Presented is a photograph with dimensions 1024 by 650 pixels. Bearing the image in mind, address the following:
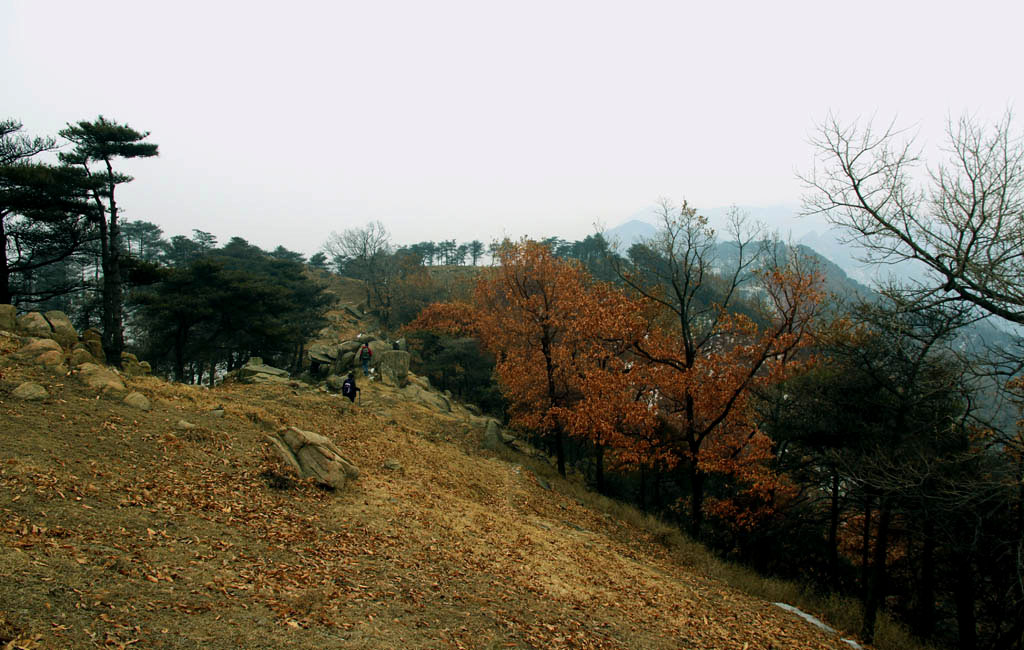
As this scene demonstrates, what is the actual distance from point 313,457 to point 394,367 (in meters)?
16.3

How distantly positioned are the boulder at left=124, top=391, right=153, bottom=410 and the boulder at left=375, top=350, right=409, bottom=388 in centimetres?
1472

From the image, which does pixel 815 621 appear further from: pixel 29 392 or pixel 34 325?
pixel 34 325

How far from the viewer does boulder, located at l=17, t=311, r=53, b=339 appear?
14531 millimetres

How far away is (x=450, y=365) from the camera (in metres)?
37.2

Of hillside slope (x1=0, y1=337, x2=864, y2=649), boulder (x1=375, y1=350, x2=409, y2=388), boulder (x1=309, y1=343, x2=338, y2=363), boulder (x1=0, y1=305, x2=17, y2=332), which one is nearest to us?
hillside slope (x1=0, y1=337, x2=864, y2=649)

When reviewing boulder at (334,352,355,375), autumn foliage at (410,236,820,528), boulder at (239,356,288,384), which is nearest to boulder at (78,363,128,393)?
boulder at (239,356,288,384)

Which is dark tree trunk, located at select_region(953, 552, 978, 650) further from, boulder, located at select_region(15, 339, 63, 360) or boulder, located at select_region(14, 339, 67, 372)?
boulder, located at select_region(15, 339, 63, 360)

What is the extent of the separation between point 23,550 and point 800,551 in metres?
22.5

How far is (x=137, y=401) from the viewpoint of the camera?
40.2 ft

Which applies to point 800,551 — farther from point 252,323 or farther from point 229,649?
point 252,323

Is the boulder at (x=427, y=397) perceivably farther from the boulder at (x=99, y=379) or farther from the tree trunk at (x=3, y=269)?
the tree trunk at (x=3, y=269)

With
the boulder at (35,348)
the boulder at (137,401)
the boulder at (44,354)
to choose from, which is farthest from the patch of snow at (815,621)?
the boulder at (35,348)

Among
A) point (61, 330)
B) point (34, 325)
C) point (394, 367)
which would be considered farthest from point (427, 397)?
point (34, 325)

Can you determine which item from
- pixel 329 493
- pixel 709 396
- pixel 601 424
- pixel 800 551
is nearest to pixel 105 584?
pixel 329 493
